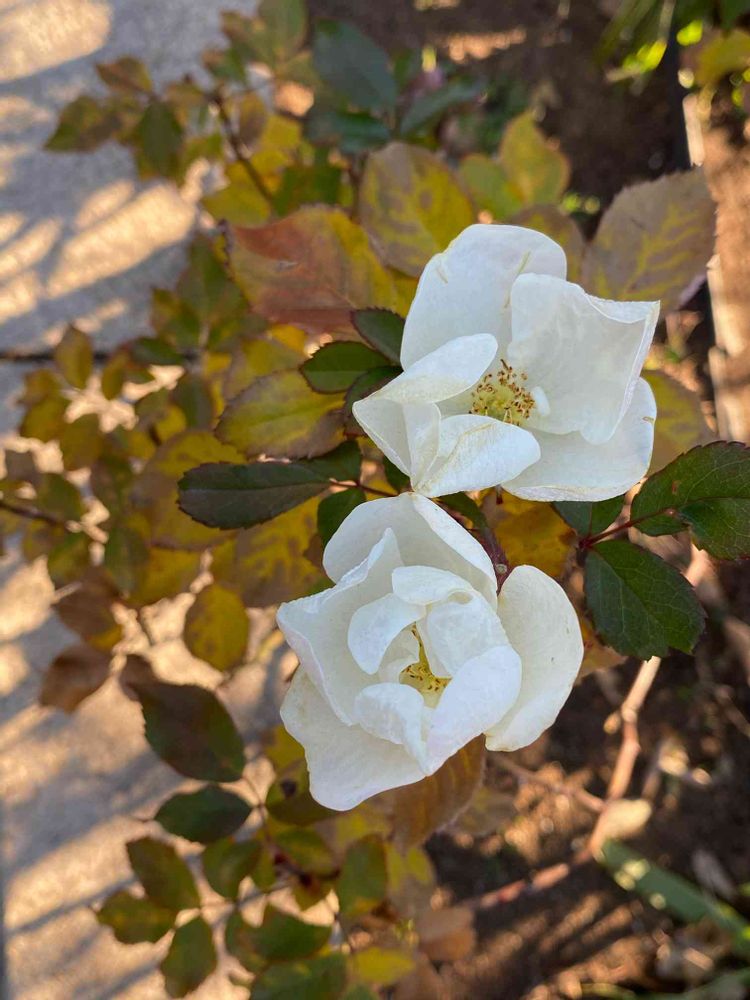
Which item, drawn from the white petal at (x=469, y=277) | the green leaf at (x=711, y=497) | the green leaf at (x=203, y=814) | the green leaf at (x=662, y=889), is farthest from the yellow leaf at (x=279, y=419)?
the green leaf at (x=662, y=889)

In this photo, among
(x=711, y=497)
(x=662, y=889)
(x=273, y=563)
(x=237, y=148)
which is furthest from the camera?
(x=662, y=889)

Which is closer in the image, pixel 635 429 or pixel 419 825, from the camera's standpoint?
pixel 635 429

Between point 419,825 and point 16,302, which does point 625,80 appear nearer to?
point 16,302

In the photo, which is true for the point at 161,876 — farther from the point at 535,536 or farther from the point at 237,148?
the point at 237,148

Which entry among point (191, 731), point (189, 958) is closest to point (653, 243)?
point (191, 731)

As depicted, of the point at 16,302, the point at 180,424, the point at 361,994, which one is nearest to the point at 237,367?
the point at 180,424

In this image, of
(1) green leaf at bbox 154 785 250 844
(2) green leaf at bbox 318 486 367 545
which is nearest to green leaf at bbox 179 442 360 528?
(2) green leaf at bbox 318 486 367 545
